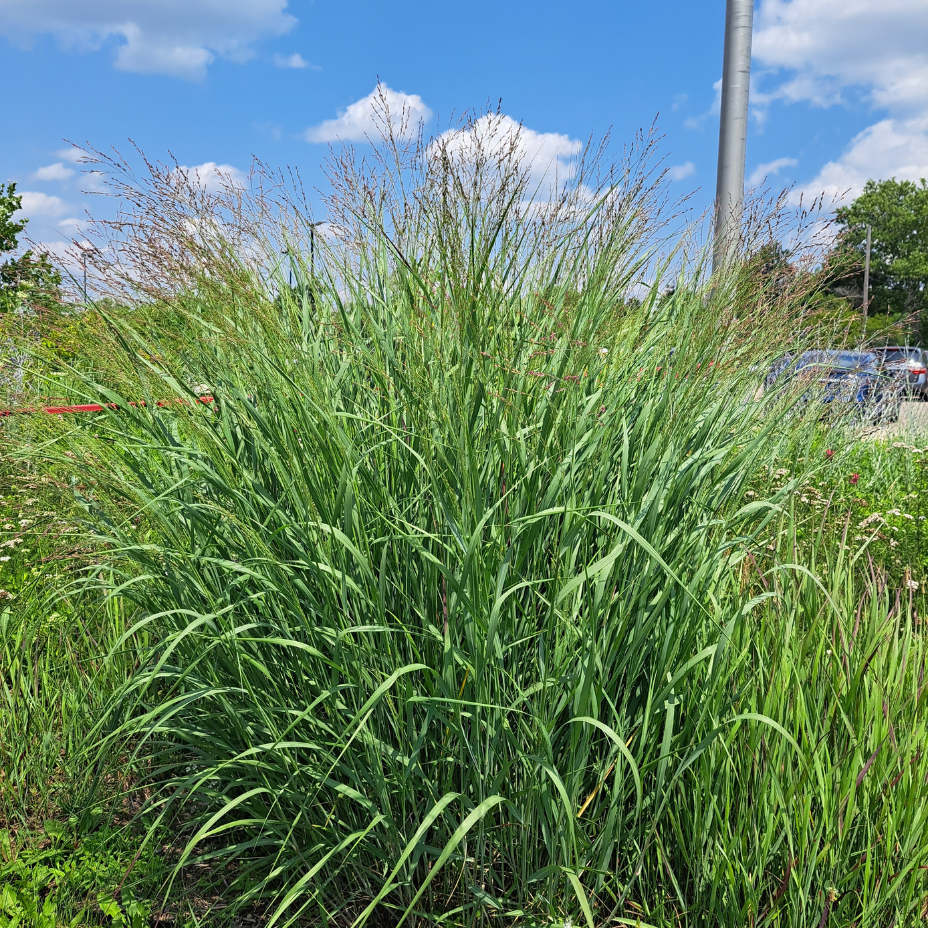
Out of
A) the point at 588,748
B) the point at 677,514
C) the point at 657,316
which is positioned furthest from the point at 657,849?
the point at 657,316

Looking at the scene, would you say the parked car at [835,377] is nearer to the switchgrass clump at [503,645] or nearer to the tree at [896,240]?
the switchgrass clump at [503,645]

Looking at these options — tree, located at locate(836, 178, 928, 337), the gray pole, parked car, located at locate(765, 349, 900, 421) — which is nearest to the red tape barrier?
parked car, located at locate(765, 349, 900, 421)

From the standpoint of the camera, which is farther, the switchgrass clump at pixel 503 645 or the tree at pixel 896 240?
the tree at pixel 896 240

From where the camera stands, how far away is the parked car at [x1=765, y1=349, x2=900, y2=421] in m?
2.90

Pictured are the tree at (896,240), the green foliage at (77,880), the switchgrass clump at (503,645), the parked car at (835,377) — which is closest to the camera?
the switchgrass clump at (503,645)

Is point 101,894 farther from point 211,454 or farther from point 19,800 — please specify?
point 211,454

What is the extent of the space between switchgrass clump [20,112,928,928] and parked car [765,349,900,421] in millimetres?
935

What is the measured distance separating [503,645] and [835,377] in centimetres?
357

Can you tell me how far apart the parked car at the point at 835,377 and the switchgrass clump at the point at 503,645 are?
3.07 ft

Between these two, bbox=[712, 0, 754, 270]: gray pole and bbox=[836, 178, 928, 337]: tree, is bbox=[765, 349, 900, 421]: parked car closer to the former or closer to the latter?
bbox=[712, 0, 754, 270]: gray pole

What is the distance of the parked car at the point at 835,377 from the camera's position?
2.90m

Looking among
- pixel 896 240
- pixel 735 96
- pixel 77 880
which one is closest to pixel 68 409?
pixel 77 880

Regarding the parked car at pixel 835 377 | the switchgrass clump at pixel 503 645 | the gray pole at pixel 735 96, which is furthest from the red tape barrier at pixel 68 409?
the gray pole at pixel 735 96

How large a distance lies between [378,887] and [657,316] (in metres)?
2.04
